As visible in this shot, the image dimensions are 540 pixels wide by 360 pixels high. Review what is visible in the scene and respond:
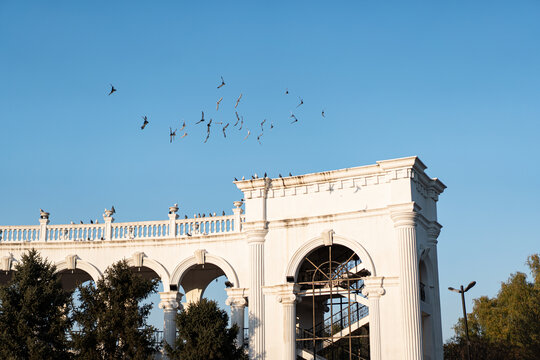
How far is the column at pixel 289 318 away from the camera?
108 feet

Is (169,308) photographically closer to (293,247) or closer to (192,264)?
(192,264)

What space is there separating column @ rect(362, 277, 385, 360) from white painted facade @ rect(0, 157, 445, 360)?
42mm

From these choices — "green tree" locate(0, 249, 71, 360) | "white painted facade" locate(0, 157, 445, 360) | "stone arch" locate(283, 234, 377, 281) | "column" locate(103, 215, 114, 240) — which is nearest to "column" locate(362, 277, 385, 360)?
"white painted facade" locate(0, 157, 445, 360)

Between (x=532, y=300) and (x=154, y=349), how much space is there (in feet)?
97.3

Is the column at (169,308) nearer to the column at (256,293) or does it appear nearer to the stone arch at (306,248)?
the column at (256,293)

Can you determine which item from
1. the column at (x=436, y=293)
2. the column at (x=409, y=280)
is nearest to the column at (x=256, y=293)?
the column at (x=409, y=280)

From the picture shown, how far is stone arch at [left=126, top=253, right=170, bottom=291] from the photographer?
37.8 m

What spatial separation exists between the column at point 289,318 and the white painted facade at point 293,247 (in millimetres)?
44

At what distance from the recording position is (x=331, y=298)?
3291 centimetres

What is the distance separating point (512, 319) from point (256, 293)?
83.5 feet

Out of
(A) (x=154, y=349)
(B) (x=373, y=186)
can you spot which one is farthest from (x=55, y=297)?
(B) (x=373, y=186)

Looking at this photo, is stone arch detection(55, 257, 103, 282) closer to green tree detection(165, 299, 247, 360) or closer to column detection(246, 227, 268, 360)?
green tree detection(165, 299, 247, 360)

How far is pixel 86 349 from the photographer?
1262 inches

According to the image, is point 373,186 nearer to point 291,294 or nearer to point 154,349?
point 291,294
